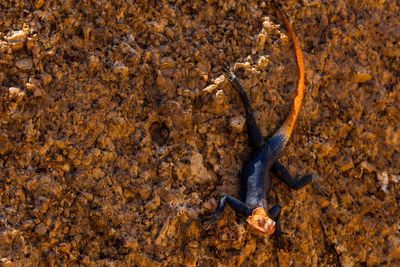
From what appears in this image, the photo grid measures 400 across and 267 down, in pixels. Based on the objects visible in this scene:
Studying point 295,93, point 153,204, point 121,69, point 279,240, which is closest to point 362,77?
point 295,93

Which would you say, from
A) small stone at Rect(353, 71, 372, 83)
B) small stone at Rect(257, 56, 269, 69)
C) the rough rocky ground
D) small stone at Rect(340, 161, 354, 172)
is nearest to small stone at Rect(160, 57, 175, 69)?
the rough rocky ground

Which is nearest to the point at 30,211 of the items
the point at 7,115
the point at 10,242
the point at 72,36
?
the point at 10,242

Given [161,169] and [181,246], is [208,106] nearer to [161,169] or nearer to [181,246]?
[161,169]

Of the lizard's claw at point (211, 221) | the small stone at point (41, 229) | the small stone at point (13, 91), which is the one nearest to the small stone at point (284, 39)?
the lizard's claw at point (211, 221)

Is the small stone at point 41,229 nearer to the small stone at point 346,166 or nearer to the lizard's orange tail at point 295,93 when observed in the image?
the lizard's orange tail at point 295,93

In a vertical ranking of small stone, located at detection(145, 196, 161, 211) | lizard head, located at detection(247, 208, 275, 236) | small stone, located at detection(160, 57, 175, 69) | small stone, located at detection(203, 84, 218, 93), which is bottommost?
lizard head, located at detection(247, 208, 275, 236)

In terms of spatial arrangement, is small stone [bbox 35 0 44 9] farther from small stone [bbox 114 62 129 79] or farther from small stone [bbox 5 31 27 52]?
small stone [bbox 114 62 129 79]
